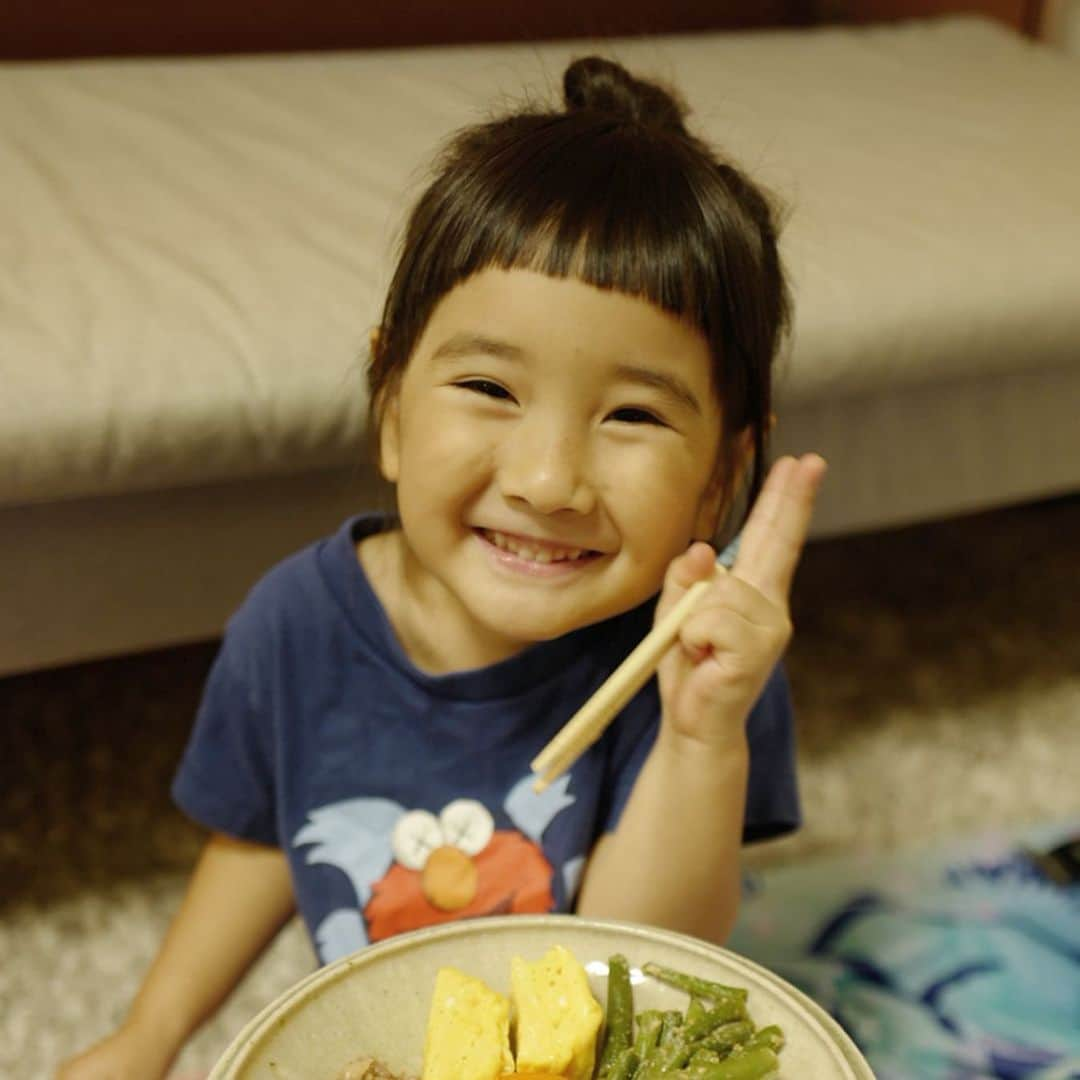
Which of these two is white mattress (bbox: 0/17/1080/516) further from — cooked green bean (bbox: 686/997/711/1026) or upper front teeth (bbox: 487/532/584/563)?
cooked green bean (bbox: 686/997/711/1026)

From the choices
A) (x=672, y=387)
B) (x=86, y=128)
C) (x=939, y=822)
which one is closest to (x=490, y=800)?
(x=672, y=387)

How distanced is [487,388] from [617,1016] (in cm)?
30

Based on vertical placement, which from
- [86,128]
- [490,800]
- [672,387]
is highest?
[672,387]

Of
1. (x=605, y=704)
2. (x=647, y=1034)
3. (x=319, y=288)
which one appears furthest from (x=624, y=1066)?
(x=319, y=288)

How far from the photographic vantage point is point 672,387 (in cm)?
68

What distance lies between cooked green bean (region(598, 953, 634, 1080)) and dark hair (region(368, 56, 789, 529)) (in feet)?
0.94

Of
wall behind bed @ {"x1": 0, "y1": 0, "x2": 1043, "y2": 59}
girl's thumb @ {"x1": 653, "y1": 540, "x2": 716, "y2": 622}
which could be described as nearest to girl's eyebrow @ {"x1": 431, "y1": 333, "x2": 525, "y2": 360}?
girl's thumb @ {"x1": 653, "y1": 540, "x2": 716, "y2": 622}

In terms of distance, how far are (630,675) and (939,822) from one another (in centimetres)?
81

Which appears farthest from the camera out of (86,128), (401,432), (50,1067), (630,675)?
(86,128)

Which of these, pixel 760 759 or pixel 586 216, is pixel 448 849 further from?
pixel 586 216

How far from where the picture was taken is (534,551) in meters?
0.70

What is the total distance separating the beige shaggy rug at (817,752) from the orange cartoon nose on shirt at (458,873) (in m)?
0.34

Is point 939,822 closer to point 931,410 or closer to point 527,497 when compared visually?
point 931,410

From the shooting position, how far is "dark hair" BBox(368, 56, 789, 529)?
0.67 m
